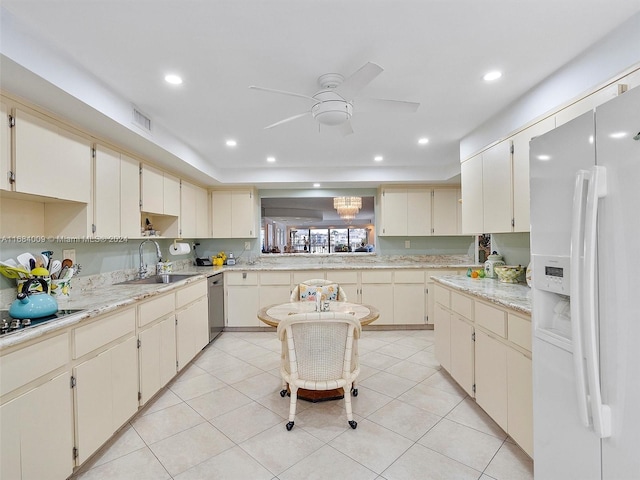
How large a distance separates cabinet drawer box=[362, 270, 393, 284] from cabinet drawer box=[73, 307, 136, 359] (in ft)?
10.1

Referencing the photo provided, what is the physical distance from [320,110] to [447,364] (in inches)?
97.7

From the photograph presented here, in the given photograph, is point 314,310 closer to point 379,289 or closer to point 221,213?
point 379,289

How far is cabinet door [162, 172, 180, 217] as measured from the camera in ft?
11.7

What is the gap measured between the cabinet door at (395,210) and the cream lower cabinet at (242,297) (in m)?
2.21

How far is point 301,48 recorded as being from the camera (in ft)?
5.76

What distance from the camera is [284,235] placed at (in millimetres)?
11109

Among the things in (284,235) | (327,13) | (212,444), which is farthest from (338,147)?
(284,235)

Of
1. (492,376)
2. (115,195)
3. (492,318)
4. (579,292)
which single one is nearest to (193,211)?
(115,195)

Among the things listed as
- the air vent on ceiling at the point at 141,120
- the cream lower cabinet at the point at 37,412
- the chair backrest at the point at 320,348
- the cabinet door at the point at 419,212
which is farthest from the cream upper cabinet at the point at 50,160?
the cabinet door at the point at 419,212

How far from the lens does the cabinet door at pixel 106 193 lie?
2.47 meters

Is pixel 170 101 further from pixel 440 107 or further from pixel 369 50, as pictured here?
pixel 440 107

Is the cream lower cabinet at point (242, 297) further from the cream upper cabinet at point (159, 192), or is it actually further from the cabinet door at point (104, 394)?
the cabinet door at point (104, 394)

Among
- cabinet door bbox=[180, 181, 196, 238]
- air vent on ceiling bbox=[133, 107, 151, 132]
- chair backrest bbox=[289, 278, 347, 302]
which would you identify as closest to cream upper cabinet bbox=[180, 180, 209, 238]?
cabinet door bbox=[180, 181, 196, 238]

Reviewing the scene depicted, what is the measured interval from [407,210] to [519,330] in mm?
3323
